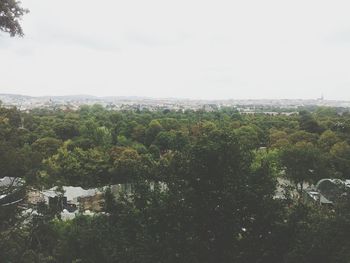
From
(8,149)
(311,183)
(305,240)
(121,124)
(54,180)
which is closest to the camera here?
(305,240)

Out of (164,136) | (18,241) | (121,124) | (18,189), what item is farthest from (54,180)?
(121,124)

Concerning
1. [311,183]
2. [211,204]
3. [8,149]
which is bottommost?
[311,183]

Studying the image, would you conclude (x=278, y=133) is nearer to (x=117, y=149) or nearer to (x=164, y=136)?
(x=164, y=136)

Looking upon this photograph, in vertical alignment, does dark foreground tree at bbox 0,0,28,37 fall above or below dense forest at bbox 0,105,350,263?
above

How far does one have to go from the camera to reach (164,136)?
39562 mm

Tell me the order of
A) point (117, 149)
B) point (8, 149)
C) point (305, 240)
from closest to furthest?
1. point (305, 240)
2. point (8, 149)
3. point (117, 149)

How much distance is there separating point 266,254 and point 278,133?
117 ft

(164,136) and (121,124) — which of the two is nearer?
(164,136)

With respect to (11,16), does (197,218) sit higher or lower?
lower

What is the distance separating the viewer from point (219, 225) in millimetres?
6578

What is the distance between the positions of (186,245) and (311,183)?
2030cm

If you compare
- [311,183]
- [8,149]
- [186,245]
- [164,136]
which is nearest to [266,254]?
[186,245]

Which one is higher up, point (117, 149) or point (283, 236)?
point (283, 236)

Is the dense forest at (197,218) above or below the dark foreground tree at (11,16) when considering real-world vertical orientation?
below
